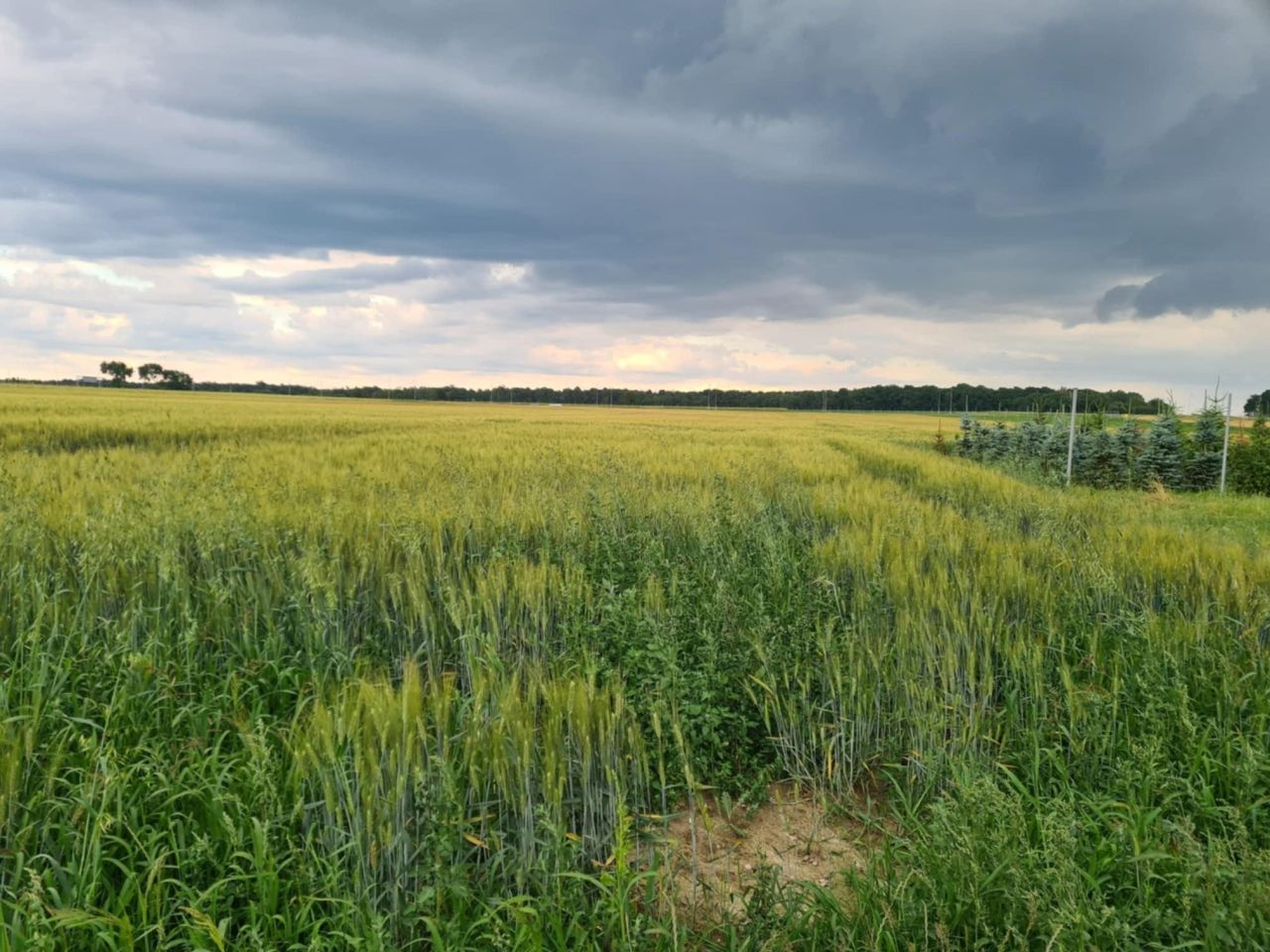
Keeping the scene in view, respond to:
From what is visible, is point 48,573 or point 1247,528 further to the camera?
point 1247,528

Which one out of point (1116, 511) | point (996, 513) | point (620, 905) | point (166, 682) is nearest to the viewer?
point (620, 905)

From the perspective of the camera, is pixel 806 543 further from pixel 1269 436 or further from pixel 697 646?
pixel 1269 436

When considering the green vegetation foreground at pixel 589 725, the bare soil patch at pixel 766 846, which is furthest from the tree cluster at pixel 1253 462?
the bare soil patch at pixel 766 846

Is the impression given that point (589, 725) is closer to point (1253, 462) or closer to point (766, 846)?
point (766, 846)

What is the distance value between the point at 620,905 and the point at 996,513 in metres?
7.24

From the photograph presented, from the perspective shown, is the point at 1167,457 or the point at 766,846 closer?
the point at 766,846

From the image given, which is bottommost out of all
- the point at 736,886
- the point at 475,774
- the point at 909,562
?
the point at 736,886

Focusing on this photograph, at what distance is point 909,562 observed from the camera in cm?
429

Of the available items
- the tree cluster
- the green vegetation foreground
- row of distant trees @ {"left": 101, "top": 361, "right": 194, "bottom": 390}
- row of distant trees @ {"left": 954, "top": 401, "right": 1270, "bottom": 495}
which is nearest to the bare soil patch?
the green vegetation foreground

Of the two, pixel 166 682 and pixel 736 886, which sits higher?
pixel 166 682

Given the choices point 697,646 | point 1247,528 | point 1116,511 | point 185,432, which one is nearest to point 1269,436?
point 1247,528

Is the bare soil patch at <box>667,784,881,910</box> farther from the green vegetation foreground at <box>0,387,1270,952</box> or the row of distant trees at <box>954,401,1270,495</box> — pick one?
the row of distant trees at <box>954,401,1270,495</box>

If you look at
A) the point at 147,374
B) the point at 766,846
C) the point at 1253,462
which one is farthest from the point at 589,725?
the point at 147,374

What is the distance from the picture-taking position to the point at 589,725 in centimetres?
252
